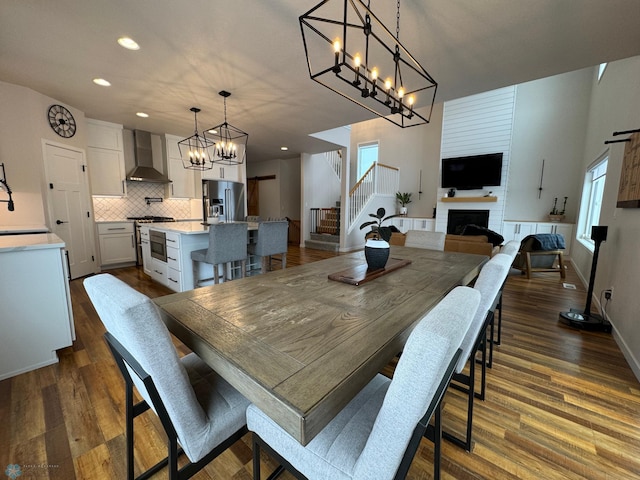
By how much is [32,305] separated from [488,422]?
10.1ft

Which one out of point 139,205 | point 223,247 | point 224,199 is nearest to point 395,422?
point 223,247

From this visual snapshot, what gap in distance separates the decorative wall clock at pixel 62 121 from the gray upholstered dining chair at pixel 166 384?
451 cm

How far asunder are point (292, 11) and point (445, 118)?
6348mm

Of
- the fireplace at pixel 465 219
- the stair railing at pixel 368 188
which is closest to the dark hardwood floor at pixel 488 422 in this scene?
the fireplace at pixel 465 219

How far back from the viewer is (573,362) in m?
2.07

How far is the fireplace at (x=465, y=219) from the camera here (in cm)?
654

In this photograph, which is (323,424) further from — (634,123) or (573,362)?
(634,123)

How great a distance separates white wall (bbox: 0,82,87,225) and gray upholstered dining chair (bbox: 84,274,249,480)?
409cm

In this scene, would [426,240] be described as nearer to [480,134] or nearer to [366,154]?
[480,134]

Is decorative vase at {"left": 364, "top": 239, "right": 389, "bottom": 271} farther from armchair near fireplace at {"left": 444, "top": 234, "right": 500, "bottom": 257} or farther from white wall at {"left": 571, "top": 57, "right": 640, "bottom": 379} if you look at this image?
armchair near fireplace at {"left": 444, "top": 234, "right": 500, "bottom": 257}

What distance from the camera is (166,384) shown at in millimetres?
743

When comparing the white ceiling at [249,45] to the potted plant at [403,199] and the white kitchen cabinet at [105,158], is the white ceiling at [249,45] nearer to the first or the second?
the white kitchen cabinet at [105,158]

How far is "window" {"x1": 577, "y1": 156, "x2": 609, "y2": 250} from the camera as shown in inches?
173

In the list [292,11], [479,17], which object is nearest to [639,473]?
[479,17]
